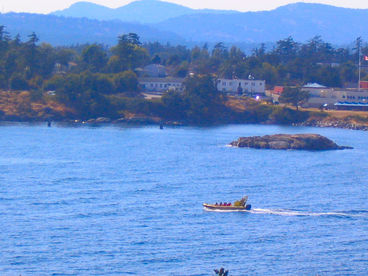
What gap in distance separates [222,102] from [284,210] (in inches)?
2057

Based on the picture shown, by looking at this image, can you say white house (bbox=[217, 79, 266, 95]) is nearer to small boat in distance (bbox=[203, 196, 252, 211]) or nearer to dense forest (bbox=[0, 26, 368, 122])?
dense forest (bbox=[0, 26, 368, 122])

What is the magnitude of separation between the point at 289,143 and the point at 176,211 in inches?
1091

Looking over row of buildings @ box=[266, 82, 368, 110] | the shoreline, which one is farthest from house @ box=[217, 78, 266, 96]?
the shoreline

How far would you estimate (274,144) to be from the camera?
63.1 meters

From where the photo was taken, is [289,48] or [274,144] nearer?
[274,144]

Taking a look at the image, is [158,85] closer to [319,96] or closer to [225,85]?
[225,85]

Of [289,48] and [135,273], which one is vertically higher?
[289,48]

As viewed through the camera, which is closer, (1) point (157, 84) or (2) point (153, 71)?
(1) point (157, 84)

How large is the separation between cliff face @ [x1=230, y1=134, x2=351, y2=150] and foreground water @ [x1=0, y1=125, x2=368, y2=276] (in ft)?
5.70

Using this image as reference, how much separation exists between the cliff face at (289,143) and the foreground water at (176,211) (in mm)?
1738

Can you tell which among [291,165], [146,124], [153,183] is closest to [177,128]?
[146,124]

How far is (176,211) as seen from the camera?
3691 centimetres

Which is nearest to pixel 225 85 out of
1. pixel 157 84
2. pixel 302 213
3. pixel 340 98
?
pixel 157 84

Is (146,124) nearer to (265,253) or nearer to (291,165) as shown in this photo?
(291,165)
